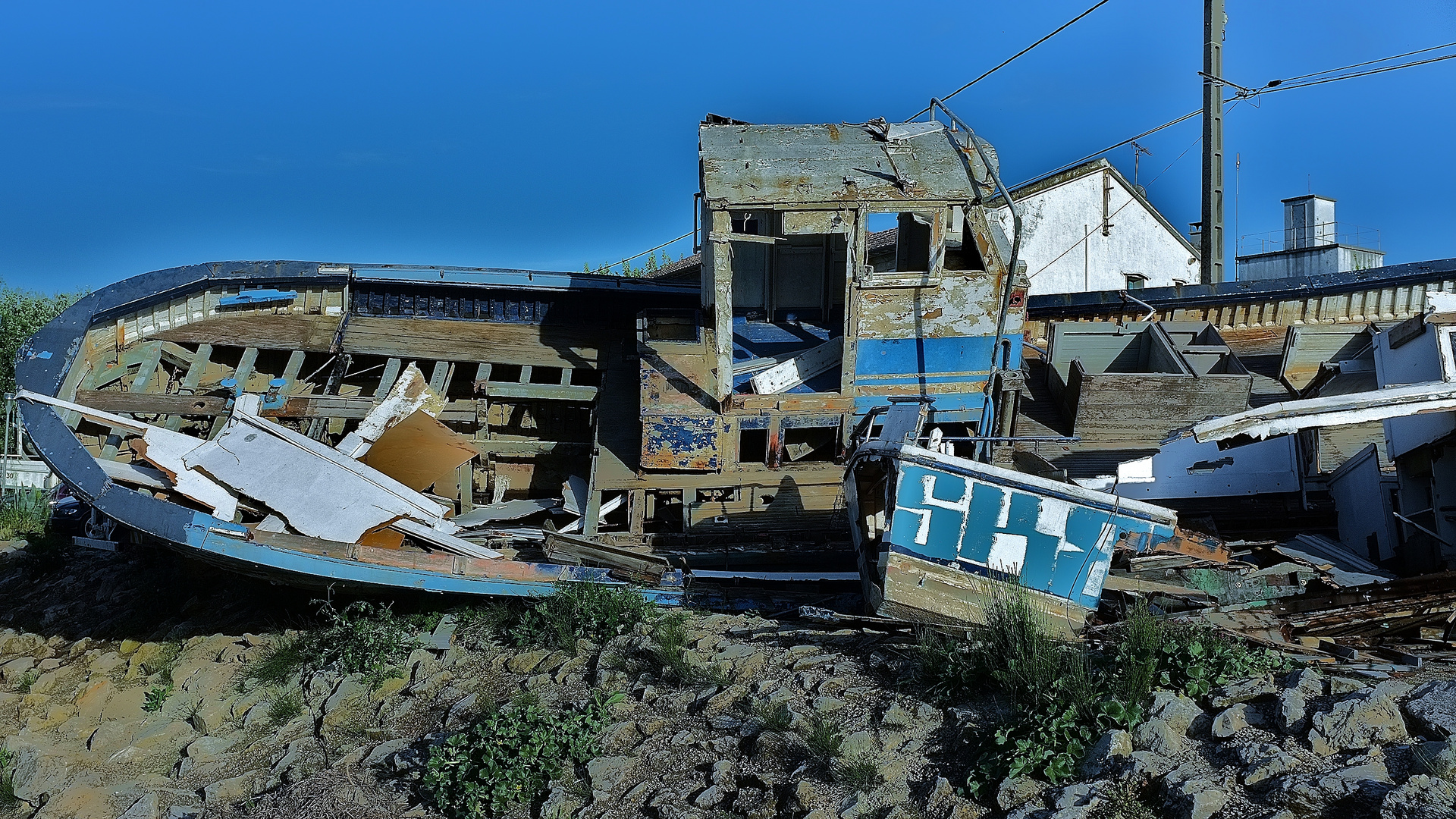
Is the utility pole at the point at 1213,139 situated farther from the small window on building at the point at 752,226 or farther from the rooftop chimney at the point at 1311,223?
the rooftop chimney at the point at 1311,223

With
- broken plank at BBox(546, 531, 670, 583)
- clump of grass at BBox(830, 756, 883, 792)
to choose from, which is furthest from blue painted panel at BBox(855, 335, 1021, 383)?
clump of grass at BBox(830, 756, 883, 792)

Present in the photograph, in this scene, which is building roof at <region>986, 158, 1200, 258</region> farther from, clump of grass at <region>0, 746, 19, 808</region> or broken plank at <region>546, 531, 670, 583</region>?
clump of grass at <region>0, 746, 19, 808</region>

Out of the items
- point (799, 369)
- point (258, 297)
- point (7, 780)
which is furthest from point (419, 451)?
point (7, 780)

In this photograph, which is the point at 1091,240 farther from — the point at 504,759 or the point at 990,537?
the point at 504,759

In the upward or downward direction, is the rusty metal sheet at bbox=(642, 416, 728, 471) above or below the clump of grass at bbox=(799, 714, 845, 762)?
above

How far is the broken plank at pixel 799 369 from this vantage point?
Result: 390 inches

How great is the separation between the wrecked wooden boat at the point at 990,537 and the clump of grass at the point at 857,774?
1.57m

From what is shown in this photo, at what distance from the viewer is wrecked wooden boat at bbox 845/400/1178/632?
6.51m

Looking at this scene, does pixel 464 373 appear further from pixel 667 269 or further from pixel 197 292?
pixel 667 269

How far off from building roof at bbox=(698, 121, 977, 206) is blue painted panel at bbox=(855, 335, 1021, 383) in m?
1.25

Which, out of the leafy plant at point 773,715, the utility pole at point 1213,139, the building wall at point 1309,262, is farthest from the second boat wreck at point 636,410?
the building wall at point 1309,262

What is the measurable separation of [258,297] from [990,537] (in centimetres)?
848

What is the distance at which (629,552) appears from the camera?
330 inches

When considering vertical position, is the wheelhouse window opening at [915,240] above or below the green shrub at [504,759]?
above
